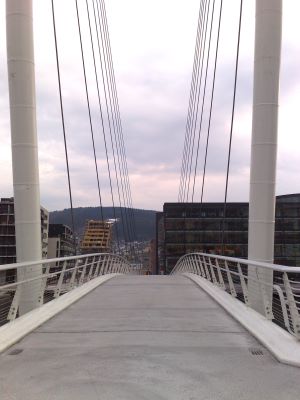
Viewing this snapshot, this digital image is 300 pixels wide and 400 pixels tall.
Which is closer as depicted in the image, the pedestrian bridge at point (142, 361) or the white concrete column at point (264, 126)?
the pedestrian bridge at point (142, 361)

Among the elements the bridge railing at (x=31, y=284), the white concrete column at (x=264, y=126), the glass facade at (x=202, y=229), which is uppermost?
the white concrete column at (x=264, y=126)

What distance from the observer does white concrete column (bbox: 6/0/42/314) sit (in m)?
13.2

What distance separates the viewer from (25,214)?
44.1ft

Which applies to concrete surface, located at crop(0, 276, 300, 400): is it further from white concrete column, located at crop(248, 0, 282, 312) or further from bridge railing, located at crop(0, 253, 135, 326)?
white concrete column, located at crop(248, 0, 282, 312)

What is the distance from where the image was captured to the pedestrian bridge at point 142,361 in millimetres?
4641

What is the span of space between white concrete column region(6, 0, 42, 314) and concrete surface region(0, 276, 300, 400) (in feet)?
16.5

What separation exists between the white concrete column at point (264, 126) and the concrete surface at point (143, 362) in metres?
4.29

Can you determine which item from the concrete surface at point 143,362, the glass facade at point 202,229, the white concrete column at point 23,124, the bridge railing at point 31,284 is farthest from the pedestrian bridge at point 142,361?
the glass facade at point 202,229

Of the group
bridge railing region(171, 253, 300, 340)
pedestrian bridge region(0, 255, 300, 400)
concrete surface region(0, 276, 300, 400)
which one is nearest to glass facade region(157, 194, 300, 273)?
bridge railing region(171, 253, 300, 340)

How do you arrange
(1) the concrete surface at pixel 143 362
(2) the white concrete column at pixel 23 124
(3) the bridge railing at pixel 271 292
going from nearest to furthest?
(1) the concrete surface at pixel 143 362, (3) the bridge railing at pixel 271 292, (2) the white concrete column at pixel 23 124

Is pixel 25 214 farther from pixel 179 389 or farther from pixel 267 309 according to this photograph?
pixel 179 389

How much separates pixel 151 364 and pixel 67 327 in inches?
103

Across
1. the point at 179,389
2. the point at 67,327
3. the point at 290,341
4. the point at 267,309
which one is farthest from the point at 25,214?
the point at 179,389

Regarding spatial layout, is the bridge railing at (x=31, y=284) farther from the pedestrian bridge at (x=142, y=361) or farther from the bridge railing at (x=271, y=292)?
the bridge railing at (x=271, y=292)
